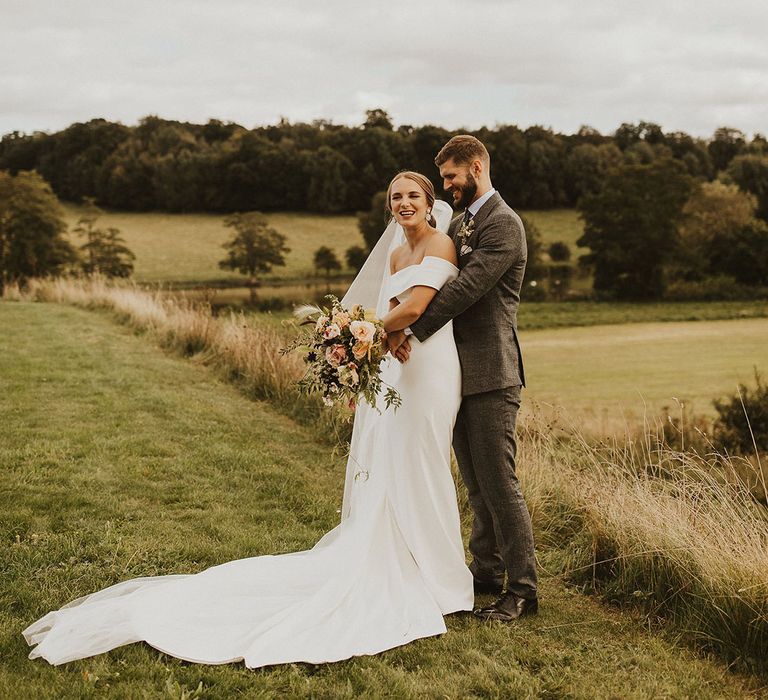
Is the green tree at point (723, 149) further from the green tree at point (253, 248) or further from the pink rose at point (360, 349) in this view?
the pink rose at point (360, 349)

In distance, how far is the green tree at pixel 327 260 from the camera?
5212 cm

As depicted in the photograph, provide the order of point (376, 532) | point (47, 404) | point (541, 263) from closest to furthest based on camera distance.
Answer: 1. point (376, 532)
2. point (47, 404)
3. point (541, 263)

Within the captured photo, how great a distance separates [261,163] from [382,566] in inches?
2349

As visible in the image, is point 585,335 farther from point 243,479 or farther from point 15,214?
point 243,479

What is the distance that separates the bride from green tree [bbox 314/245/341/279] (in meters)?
48.2

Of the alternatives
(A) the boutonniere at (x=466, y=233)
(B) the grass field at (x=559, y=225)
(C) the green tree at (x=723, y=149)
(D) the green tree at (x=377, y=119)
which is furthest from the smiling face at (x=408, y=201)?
(C) the green tree at (x=723, y=149)

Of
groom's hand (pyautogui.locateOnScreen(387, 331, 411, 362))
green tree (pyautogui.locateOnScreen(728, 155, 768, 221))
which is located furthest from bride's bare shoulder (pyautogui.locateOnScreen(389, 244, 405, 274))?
green tree (pyautogui.locateOnScreen(728, 155, 768, 221))

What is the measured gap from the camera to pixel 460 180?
12.8ft

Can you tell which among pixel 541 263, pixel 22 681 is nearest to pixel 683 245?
pixel 541 263

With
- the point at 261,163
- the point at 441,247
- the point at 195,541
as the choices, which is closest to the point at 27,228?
the point at 261,163

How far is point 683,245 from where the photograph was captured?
56125 millimetres

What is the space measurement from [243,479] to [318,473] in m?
0.73

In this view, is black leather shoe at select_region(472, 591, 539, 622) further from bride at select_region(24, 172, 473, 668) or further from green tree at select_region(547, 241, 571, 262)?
green tree at select_region(547, 241, 571, 262)

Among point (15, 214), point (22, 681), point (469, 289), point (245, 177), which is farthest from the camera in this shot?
point (245, 177)
